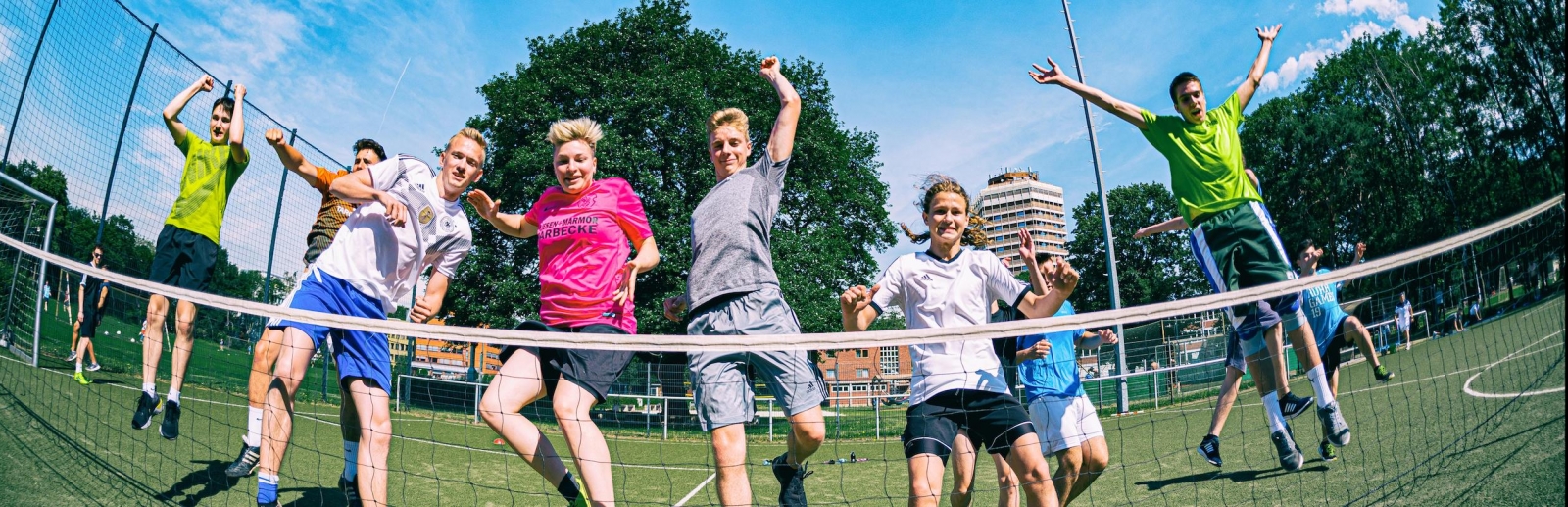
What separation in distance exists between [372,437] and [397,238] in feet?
3.22

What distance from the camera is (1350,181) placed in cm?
1577

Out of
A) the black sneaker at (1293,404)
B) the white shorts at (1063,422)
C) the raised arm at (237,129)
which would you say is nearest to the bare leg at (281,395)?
the raised arm at (237,129)

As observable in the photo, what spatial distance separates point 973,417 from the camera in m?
3.20

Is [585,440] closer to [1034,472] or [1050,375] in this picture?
[1034,472]

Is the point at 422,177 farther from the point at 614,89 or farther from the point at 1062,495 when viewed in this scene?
the point at 614,89

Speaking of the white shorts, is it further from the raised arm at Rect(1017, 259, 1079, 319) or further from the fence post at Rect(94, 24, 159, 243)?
the fence post at Rect(94, 24, 159, 243)

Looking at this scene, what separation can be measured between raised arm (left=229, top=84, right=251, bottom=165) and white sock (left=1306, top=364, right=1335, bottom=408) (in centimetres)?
615

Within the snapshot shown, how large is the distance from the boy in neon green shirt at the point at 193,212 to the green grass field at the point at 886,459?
0.51 m

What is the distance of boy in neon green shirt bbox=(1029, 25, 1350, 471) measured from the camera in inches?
151

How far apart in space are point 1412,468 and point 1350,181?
1440 cm

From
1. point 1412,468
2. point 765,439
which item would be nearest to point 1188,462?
point 1412,468

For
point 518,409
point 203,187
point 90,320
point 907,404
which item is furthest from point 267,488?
point 90,320

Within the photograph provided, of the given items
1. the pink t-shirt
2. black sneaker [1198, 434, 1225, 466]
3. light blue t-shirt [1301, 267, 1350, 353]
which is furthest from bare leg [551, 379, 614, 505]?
light blue t-shirt [1301, 267, 1350, 353]

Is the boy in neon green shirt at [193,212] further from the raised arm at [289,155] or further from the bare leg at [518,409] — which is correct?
the bare leg at [518,409]
